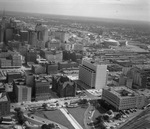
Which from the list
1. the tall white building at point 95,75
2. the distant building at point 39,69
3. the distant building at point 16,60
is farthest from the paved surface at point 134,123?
the distant building at point 16,60

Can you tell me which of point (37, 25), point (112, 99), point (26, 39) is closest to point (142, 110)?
point (112, 99)

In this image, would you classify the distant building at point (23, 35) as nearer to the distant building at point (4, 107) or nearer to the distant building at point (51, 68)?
the distant building at point (51, 68)

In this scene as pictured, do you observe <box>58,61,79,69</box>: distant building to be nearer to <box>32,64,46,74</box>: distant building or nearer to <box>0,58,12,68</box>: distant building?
<box>32,64,46,74</box>: distant building

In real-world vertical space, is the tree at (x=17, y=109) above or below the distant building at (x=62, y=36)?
below

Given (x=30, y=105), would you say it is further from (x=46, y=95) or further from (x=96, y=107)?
(x=96, y=107)

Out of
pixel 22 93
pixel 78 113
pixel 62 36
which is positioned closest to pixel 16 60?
pixel 22 93
